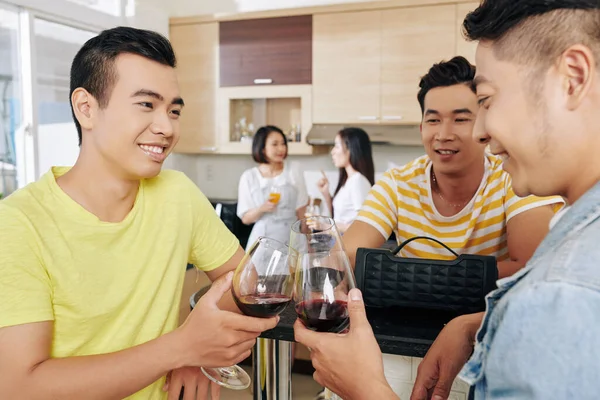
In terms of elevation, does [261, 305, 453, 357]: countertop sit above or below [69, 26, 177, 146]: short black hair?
below

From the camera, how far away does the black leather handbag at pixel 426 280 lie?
1.24m

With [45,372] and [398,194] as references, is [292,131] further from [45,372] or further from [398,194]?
[45,372]

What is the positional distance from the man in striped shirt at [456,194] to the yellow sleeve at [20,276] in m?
0.95

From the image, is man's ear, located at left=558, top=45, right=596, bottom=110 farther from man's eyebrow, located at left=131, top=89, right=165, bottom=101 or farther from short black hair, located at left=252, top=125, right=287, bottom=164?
short black hair, located at left=252, top=125, right=287, bottom=164

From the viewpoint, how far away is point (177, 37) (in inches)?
193

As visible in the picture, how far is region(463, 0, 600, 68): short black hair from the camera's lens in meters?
0.64

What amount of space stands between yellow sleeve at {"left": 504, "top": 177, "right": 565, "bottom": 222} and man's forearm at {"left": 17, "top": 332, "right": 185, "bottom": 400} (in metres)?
1.08

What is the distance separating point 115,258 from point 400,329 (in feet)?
2.14

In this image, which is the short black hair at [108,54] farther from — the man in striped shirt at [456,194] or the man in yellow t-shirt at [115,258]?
the man in striped shirt at [456,194]

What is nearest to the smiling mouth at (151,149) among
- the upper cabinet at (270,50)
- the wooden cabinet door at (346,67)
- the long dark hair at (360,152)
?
the long dark hair at (360,152)

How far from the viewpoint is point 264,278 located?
0.98m

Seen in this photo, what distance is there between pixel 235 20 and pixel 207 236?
365cm

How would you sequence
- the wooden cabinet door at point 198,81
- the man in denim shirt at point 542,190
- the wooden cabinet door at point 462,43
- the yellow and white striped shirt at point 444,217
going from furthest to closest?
1. the wooden cabinet door at point 198,81
2. the wooden cabinet door at point 462,43
3. the yellow and white striped shirt at point 444,217
4. the man in denim shirt at point 542,190

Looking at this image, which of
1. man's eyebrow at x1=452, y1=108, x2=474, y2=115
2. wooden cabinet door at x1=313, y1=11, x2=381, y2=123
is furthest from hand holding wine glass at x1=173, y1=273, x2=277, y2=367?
wooden cabinet door at x1=313, y1=11, x2=381, y2=123
